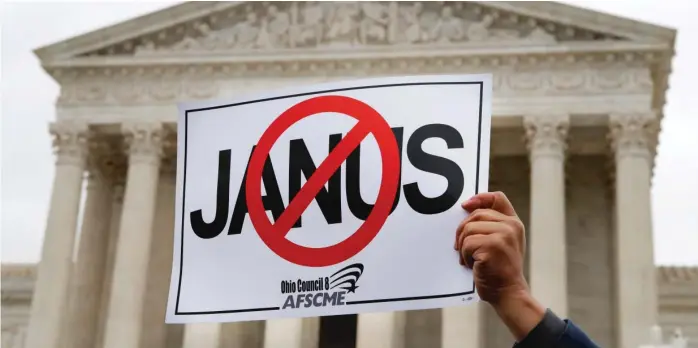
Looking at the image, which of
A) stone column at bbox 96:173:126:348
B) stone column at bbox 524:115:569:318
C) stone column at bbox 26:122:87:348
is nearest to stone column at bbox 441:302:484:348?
stone column at bbox 524:115:569:318

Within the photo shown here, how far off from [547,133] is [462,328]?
6.10 meters

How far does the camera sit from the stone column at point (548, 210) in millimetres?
28172

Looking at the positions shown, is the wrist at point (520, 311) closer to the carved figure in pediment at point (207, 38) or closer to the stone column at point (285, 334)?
the stone column at point (285, 334)

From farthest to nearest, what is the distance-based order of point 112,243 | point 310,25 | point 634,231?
point 112,243 < point 310,25 < point 634,231

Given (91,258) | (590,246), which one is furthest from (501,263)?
(91,258)

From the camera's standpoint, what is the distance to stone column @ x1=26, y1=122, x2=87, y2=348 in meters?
30.6

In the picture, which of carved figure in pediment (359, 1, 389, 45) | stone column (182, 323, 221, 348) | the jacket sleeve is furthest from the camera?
carved figure in pediment (359, 1, 389, 45)

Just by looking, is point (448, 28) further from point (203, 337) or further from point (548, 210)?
point (203, 337)

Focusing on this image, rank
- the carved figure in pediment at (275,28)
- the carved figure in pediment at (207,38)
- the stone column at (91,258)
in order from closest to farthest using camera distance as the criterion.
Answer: the carved figure in pediment at (275,28), the carved figure in pediment at (207,38), the stone column at (91,258)

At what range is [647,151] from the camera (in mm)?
29266

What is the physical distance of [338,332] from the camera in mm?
32469

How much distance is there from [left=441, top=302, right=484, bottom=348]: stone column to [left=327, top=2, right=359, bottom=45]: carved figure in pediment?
8.70m

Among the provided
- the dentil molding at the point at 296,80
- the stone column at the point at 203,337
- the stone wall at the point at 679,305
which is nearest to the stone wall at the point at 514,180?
the dentil molding at the point at 296,80

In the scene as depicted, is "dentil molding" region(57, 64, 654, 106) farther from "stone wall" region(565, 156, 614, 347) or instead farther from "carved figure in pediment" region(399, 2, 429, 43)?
"stone wall" region(565, 156, 614, 347)
